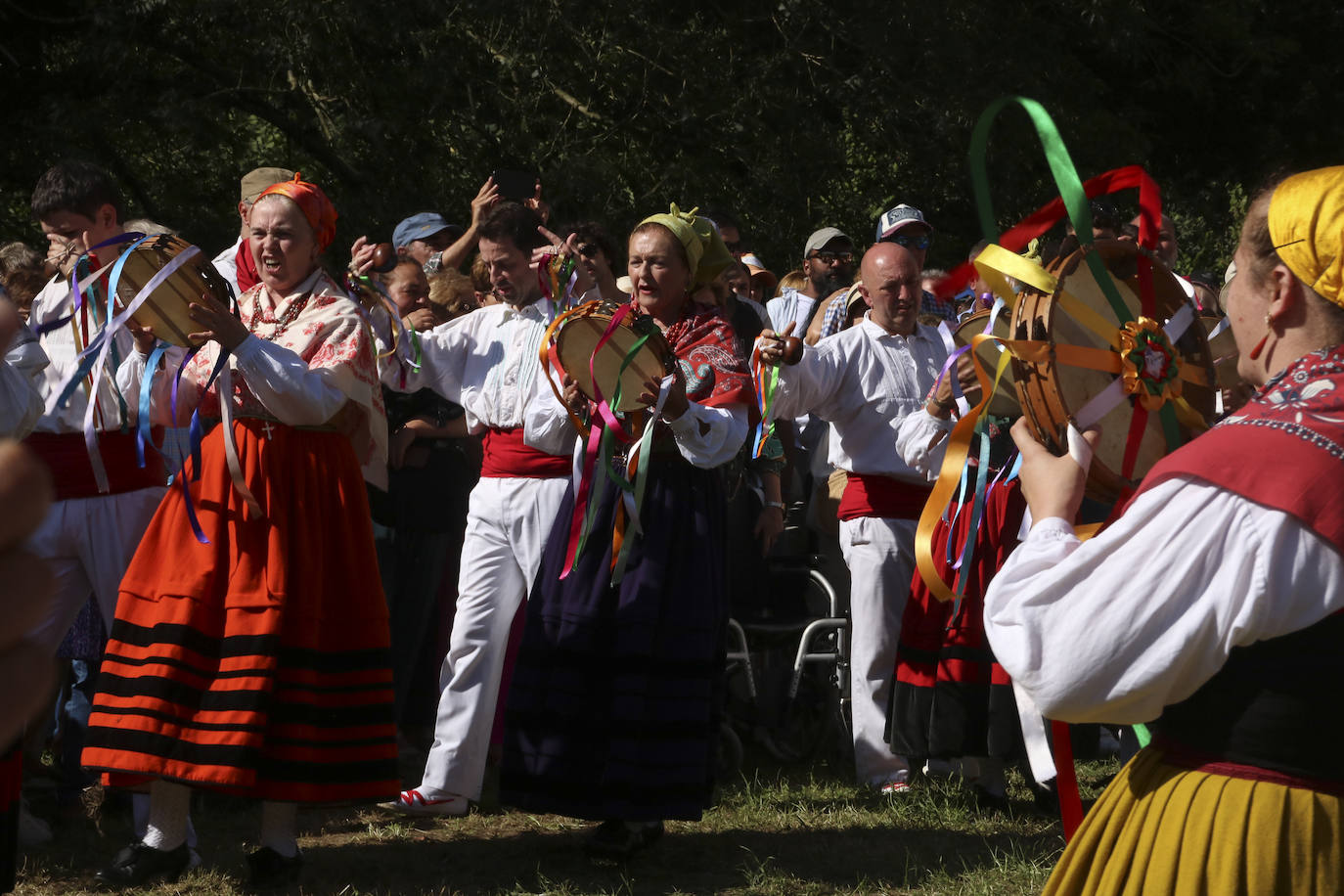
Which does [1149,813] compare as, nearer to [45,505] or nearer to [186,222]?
[45,505]

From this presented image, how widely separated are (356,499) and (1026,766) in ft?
9.58

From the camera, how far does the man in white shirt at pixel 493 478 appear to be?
5453 millimetres

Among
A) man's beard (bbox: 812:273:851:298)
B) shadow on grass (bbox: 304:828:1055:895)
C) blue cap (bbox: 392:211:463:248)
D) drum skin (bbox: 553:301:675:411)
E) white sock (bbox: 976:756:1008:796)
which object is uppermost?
blue cap (bbox: 392:211:463:248)

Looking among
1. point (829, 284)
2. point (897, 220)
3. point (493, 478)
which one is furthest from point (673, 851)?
point (829, 284)

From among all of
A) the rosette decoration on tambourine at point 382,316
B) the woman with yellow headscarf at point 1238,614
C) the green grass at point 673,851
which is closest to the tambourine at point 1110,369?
the woman with yellow headscarf at point 1238,614

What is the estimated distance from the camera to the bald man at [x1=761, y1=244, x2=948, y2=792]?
623cm

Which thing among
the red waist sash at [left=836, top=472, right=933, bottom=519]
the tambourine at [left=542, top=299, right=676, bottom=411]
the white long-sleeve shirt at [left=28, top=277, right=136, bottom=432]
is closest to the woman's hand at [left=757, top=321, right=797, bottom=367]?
the tambourine at [left=542, top=299, right=676, bottom=411]

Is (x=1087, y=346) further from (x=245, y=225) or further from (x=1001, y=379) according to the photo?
(x=245, y=225)

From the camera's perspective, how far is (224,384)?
4523 mm

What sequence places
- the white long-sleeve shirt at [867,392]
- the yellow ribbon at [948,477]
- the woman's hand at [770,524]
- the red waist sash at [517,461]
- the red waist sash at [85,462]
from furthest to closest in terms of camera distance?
1. the woman's hand at [770,524]
2. the white long-sleeve shirt at [867,392]
3. the red waist sash at [517,461]
4. the red waist sash at [85,462]
5. the yellow ribbon at [948,477]

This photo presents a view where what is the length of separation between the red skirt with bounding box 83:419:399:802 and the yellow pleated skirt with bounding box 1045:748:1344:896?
9.11 ft

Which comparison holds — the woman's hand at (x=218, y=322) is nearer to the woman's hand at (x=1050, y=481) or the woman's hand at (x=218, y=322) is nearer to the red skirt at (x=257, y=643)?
the red skirt at (x=257, y=643)

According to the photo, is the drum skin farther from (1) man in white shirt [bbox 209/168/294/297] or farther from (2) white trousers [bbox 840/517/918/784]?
(2) white trousers [bbox 840/517/918/784]

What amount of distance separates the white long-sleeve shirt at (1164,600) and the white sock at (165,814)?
3.13 meters
